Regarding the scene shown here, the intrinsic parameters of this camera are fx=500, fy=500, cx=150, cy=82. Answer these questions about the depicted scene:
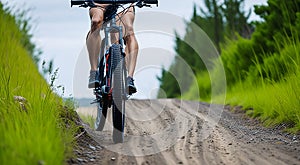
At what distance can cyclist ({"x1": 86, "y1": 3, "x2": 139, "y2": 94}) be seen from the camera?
526cm

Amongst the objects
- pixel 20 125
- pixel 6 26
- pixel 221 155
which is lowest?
pixel 221 155

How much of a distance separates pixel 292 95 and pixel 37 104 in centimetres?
289

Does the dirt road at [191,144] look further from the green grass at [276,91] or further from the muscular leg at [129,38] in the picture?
the muscular leg at [129,38]

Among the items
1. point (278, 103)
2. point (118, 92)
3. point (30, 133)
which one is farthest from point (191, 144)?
point (30, 133)

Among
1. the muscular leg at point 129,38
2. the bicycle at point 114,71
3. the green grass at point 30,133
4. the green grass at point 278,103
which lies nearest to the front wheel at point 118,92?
the bicycle at point 114,71

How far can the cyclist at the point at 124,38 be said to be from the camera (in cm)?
526

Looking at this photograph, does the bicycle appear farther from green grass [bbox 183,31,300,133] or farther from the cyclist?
green grass [bbox 183,31,300,133]

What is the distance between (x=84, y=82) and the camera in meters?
5.91

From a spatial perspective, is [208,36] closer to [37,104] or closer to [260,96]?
[260,96]

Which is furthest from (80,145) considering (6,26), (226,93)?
(226,93)

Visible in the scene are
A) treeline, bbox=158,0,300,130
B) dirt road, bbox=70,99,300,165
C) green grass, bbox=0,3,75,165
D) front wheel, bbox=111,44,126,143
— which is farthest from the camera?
treeline, bbox=158,0,300,130

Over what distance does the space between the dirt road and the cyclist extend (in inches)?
25.8

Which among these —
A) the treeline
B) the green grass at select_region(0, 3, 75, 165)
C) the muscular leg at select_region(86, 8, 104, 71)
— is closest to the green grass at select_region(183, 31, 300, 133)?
the treeline

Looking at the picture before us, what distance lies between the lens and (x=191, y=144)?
15.7 feet
